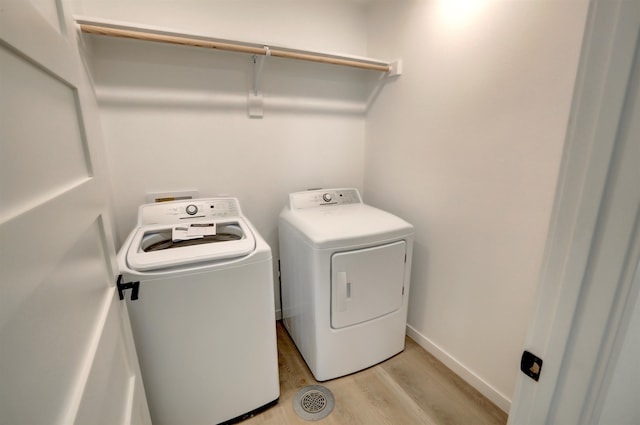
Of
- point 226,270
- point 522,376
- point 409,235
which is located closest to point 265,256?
point 226,270

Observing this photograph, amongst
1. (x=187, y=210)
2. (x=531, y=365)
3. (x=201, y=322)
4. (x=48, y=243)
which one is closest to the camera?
(x=48, y=243)

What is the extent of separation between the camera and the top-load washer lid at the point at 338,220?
1.54 metres

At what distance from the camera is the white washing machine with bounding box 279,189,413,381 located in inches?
61.3

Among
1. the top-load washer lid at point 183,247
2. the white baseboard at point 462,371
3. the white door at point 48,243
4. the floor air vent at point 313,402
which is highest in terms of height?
the white door at point 48,243

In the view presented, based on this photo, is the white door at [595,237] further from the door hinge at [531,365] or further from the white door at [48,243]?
the white door at [48,243]

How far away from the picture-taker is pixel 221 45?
1.54m

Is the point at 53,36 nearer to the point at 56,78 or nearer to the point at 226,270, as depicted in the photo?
the point at 56,78

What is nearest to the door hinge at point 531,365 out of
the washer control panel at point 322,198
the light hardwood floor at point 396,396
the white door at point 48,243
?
the white door at point 48,243

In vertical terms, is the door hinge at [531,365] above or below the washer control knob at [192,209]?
below

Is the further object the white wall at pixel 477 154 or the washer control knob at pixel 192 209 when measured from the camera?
the washer control knob at pixel 192 209

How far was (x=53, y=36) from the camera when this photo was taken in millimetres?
580

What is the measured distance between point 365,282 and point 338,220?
1.35 feet

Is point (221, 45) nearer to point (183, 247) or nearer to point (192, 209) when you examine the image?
point (192, 209)

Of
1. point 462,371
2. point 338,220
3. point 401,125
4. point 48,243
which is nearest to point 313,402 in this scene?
point 462,371
